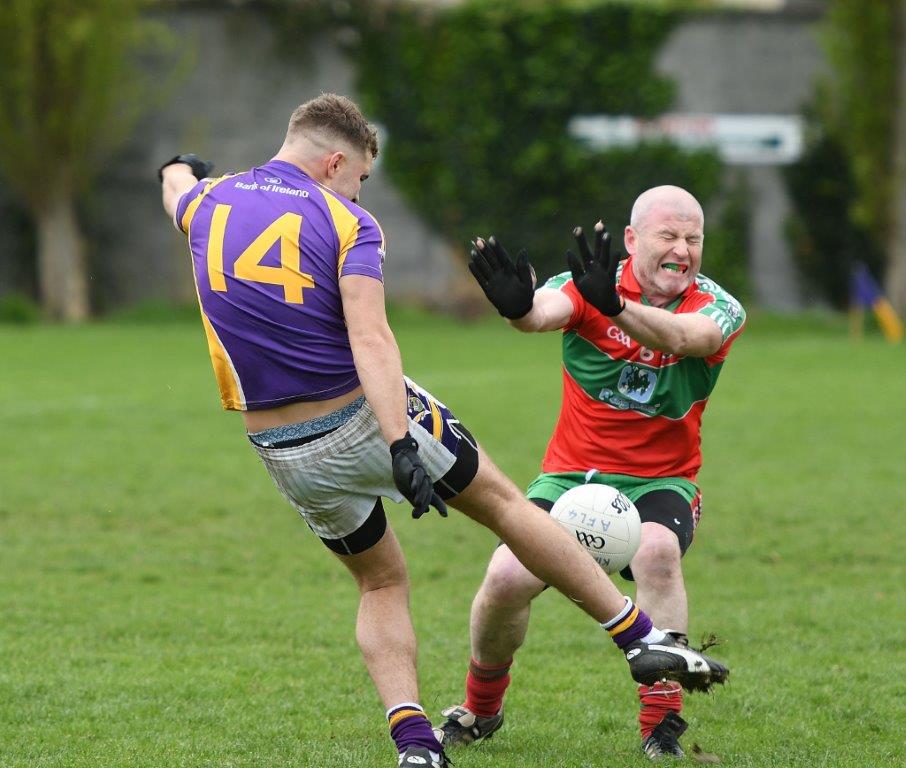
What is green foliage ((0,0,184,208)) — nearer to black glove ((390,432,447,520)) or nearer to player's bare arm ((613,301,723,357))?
player's bare arm ((613,301,723,357))

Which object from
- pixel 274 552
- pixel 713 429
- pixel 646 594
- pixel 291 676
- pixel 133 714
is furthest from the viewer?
pixel 713 429

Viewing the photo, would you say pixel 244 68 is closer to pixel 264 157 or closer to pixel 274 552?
pixel 264 157

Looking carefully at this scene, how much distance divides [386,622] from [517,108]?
26022mm

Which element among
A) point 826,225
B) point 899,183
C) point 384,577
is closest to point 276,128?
point 826,225

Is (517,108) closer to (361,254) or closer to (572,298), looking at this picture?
(572,298)

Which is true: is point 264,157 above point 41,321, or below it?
above

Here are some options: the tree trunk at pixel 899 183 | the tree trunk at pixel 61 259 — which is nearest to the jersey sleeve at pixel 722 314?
the tree trunk at pixel 899 183

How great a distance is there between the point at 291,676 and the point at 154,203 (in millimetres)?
25852

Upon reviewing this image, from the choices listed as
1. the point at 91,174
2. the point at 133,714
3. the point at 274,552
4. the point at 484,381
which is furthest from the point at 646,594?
the point at 91,174

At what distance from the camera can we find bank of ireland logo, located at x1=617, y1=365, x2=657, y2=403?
5.34 meters

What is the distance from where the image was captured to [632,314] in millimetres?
4801

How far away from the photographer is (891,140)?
27.7 meters

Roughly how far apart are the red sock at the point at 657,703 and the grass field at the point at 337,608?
13 centimetres

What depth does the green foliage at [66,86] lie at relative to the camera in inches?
1121
